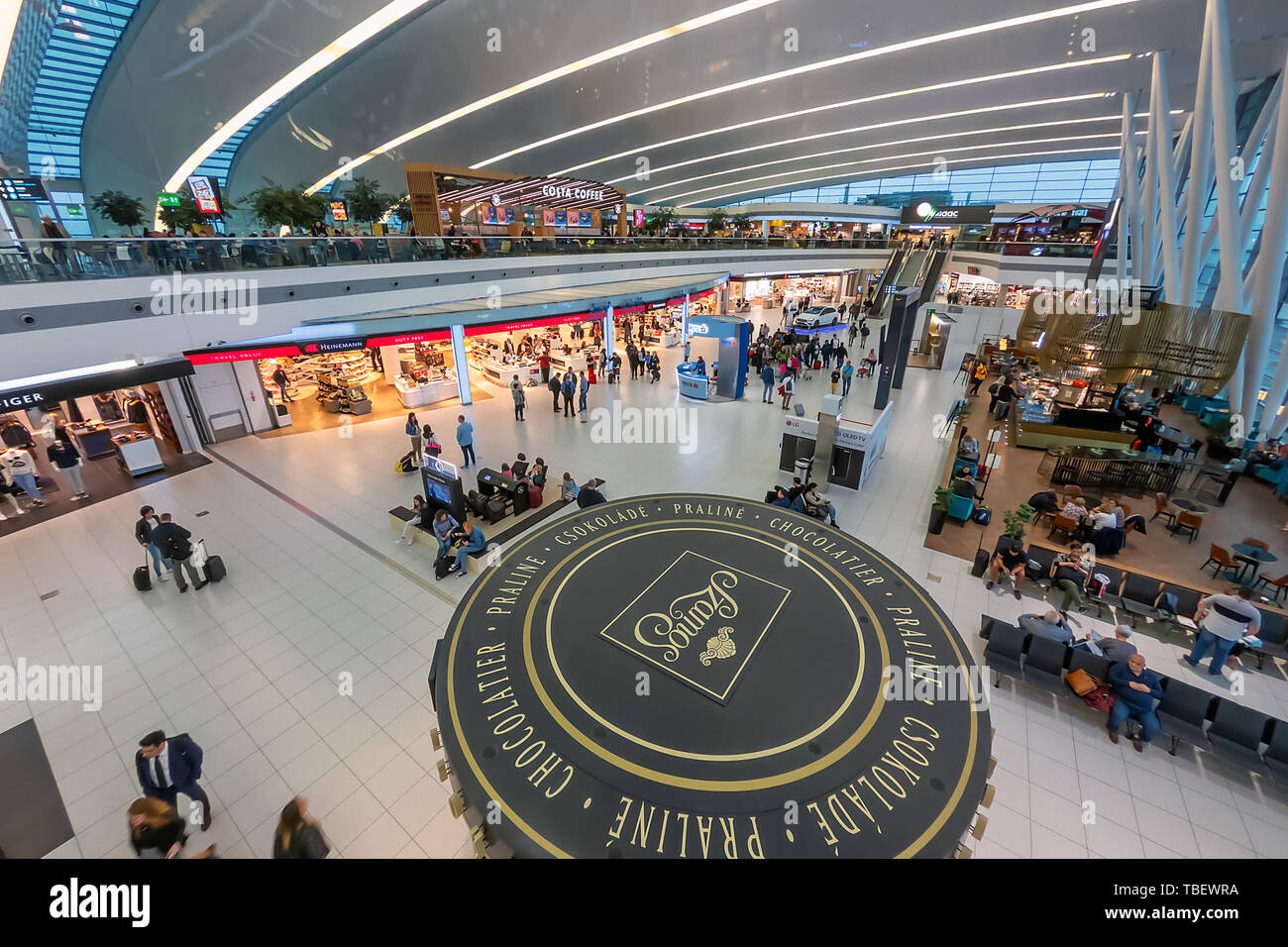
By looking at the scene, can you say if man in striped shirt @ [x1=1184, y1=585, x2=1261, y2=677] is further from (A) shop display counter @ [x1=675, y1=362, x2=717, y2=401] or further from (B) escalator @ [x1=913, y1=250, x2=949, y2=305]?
(B) escalator @ [x1=913, y1=250, x2=949, y2=305]

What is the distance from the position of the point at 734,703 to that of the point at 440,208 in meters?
20.5

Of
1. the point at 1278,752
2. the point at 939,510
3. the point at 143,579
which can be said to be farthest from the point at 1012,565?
the point at 143,579

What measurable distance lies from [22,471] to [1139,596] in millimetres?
22724

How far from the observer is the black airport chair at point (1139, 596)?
25.7 ft

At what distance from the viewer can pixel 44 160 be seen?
22125 mm

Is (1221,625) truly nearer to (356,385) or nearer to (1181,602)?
(1181,602)

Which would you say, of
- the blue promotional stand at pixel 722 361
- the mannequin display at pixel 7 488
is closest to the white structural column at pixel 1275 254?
the blue promotional stand at pixel 722 361

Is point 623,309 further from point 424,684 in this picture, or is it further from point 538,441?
point 424,684

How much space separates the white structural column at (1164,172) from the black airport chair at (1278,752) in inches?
775

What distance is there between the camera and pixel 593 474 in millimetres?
12617

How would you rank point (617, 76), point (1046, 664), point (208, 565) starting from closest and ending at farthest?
point (1046, 664)
point (208, 565)
point (617, 76)

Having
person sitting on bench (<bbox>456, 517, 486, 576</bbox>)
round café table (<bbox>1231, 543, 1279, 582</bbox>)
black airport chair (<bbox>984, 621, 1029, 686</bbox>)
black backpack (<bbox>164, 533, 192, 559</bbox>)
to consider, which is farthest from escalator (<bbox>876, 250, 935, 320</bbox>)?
black backpack (<bbox>164, 533, 192, 559</bbox>)

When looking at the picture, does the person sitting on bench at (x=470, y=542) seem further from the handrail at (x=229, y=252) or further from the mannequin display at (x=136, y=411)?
the mannequin display at (x=136, y=411)

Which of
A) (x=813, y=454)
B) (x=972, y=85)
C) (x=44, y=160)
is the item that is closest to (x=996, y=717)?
(x=813, y=454)
